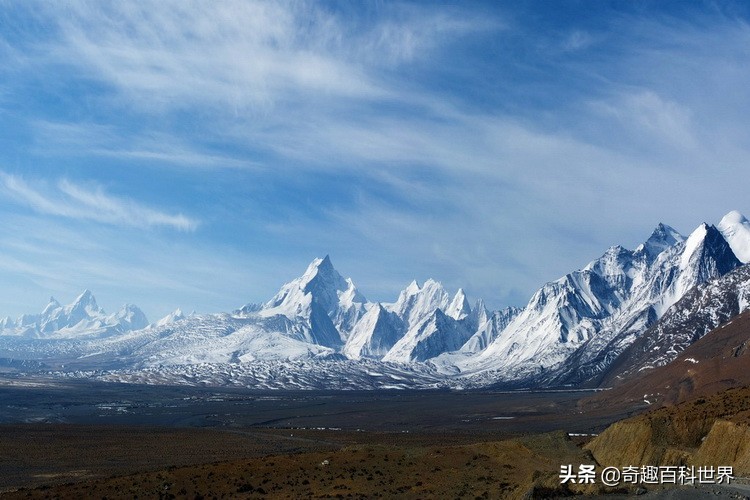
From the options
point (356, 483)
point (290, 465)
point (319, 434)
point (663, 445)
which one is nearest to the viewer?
point (663, 445)

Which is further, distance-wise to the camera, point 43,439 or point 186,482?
point 43,439

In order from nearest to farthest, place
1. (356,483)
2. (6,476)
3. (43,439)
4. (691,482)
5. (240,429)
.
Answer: (691,482) → (356,483) → (6,476) → (43,439) → (240,429)

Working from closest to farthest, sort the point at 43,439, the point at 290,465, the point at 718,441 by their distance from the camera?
the point at 718,441, the point at 290,465, the point at 43,439

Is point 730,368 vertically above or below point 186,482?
above

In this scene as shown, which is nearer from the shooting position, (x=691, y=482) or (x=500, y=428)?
(x=691, y=482)

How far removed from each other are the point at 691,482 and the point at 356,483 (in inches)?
1133

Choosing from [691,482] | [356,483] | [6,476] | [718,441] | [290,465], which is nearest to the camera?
[691,482]

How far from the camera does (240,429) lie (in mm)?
185000

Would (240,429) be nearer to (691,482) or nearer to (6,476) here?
(6,476)

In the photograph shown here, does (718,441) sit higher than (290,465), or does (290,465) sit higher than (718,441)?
(718,441)

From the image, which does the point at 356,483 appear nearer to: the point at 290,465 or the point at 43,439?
the point at 290,465

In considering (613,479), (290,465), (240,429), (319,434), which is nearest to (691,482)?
(613,479)

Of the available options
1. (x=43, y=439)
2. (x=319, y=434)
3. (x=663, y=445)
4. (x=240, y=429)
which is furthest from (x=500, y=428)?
(x=663, y=445)

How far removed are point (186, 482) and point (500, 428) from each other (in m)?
141
